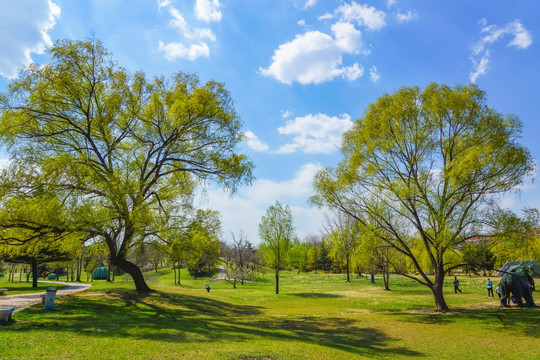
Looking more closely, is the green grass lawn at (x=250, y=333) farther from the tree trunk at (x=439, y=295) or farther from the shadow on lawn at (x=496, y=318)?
the tree trunk at (x=439, y=295)

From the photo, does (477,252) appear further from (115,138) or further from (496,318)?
(115,138)

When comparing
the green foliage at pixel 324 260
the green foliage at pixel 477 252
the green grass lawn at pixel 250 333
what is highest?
the green foliage at pixel 477 252

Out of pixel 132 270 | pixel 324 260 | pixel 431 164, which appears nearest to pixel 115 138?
pixel 132 270

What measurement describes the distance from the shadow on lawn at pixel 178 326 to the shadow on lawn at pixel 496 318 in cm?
430

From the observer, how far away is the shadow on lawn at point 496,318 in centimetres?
1492

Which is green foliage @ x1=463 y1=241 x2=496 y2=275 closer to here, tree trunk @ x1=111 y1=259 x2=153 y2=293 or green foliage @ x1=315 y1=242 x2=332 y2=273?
tree trunk @ x1=111 y1=259 x2=153 y2=293

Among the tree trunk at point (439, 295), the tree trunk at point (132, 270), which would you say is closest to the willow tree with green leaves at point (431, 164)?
the tree trunk at point (439, 295)

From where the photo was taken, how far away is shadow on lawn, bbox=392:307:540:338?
14916mm

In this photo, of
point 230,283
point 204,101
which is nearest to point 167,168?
point 204,101

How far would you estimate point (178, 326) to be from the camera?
1343 centimetres

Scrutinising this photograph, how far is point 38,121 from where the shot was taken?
1656 centimetres

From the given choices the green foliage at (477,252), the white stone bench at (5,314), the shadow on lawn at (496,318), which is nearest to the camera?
the white stone bench at (5,314)

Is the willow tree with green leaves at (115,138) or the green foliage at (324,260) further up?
the willow tree with green leaves at (115,138)

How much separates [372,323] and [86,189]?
55.6 feet
